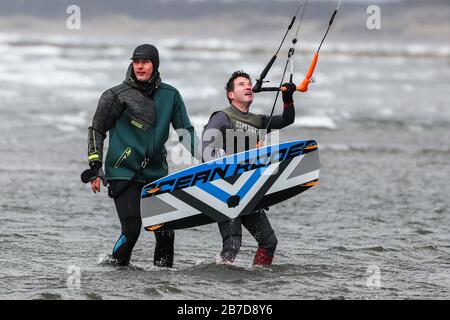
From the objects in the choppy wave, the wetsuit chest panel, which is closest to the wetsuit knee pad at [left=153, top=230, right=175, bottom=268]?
the wetsuit chest panel

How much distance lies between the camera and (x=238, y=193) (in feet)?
26.2

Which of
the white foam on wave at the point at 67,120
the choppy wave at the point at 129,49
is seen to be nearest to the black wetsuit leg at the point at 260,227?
the white foam on wave at the point at 67,120

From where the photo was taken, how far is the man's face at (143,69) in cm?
763

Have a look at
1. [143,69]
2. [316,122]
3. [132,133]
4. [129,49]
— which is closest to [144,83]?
[143,69]

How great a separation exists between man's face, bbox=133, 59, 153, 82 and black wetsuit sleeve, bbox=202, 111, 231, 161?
0.63 meters

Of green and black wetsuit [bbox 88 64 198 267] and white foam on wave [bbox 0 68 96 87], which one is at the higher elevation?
white foam on wave [bbox 0 68 96 87]

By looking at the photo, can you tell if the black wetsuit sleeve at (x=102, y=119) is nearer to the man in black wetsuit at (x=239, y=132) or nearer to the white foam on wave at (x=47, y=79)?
the man in black wetsuit at (x=239, y=132)

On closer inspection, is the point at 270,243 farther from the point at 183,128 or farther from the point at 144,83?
the point at 144,83

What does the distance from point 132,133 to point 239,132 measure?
0.86 m

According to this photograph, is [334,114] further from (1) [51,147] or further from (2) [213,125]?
(2) [213,125]

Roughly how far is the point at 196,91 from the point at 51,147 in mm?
20038

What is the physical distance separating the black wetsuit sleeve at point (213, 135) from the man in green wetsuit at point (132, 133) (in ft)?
0.47

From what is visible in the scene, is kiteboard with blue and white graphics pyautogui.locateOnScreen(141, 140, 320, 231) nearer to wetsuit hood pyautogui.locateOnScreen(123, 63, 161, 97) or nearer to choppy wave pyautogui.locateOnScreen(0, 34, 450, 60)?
wetsuit hood pyautogui.locateOnScreen(123, 63, 161, 97)

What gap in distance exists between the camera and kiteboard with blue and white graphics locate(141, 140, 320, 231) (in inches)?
309
